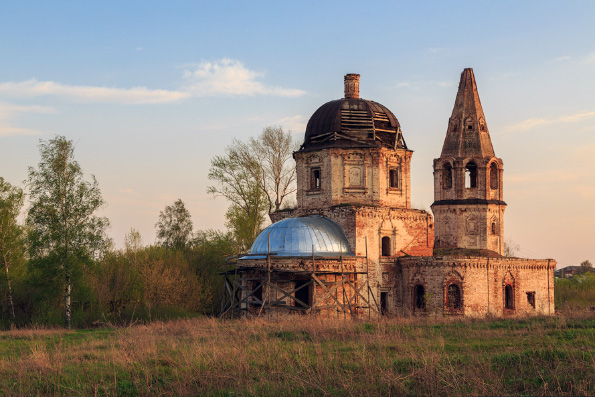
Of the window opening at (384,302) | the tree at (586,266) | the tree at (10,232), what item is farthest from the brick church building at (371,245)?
the tree at (586,266)

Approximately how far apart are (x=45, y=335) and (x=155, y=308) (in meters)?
8.50

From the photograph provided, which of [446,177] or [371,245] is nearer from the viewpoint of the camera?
[371,245]

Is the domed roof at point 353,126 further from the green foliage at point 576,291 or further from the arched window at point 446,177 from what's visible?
the green foliage at point 576,291

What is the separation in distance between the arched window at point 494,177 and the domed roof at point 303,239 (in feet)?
30.0

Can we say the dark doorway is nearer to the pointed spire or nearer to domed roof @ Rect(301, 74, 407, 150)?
domed roof @ Rect(301, 74, 407, 150)

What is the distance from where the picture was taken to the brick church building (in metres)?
25.9

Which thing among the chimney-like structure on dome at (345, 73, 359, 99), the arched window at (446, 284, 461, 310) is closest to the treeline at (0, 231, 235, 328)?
the arched window at (446, 284, 461, 310)

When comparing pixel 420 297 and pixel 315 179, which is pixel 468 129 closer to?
pixel 315 179

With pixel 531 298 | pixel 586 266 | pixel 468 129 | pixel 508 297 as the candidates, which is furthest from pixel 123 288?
pixel 586 266

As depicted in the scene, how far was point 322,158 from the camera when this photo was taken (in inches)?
1129

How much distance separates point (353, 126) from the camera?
28.8m

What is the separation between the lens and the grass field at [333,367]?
10477mm

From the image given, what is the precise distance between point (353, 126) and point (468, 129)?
702 centimetres

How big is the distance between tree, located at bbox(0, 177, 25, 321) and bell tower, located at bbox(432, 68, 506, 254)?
19.4 m
